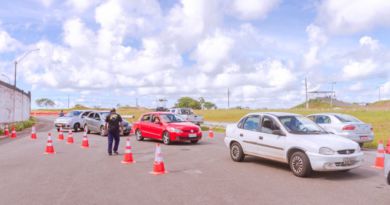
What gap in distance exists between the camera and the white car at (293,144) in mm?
9859

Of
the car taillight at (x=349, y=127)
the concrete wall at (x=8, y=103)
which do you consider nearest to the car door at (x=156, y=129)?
the car taillight at (x=349, y=127)

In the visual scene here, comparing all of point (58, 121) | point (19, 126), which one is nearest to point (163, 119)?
point (58, 121)

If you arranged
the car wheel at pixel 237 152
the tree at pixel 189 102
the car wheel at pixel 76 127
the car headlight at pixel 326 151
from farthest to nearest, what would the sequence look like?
the tree at pixel 189 102
the car wheel at pixel 76 127
the car wheel at pixel 237 152
the car headlight at pixel 326 151

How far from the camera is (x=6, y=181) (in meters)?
9.73

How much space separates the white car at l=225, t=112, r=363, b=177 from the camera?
32.3 ft

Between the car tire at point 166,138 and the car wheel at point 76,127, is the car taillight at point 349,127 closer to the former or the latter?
the car tire at point 166,138

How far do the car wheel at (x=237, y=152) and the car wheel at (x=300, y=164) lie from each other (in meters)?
2.43

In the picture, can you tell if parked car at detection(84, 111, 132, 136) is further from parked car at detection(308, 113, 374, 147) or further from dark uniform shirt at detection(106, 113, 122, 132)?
parked car at detection(308, 113, 374, 147)

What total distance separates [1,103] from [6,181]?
2811 cm

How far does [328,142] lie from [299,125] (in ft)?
4.48

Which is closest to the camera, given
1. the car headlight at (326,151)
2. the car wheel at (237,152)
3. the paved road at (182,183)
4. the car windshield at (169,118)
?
the paved road at (182,183)

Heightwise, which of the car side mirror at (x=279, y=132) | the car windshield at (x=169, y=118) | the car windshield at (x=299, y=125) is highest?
the car windshield at (x=169, y=118)

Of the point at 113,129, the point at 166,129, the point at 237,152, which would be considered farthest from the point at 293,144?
the point at 166,129

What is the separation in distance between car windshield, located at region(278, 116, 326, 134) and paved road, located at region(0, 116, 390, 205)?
3.60 feet
